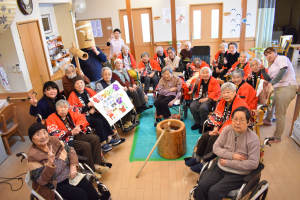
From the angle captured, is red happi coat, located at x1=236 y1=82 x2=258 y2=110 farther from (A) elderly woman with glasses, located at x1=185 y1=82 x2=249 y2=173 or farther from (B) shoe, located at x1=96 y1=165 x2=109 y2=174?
(B) shoe, located at x1=96 y1=165 x2=109 y2=174

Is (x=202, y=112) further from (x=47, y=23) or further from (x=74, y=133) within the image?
(x=47, y=23)

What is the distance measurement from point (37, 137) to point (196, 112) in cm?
272

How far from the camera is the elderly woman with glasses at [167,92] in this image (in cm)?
421

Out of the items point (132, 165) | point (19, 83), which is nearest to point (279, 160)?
point (132, 165)

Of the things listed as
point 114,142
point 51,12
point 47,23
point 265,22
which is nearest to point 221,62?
point 114,142

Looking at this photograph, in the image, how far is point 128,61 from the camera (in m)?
5.48

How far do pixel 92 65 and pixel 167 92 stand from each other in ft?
5.18

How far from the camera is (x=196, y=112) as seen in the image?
4.07 metres

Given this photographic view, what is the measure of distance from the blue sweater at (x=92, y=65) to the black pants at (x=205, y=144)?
2.52 metres

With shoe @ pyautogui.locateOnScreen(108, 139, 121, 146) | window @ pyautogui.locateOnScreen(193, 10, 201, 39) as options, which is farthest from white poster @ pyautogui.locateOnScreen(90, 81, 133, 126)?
window @ pyautogui.locateOnScreen(193, 10, 201, 39)

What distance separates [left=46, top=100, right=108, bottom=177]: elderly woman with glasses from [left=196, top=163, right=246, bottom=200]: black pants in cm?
145

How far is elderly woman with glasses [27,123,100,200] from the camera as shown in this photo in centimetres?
215

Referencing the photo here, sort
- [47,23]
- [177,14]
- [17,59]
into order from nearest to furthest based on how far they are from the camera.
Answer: [17,59] → [47,23] → [177,14]

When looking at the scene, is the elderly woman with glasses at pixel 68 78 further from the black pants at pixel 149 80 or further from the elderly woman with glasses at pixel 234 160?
the elderly woman with glasses at pixel 234 160
